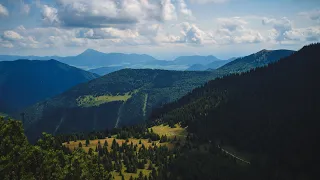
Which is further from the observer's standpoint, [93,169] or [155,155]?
[155,155]

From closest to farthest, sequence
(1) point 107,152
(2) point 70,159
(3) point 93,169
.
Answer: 1. (2) point 70,159
2. (3) point 93,169
3. (1) point 107,152

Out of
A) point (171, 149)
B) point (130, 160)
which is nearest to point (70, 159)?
point (130, 160)

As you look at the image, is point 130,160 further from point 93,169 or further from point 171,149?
point 93,169

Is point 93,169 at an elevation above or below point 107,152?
above

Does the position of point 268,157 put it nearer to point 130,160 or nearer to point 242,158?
point 242,158

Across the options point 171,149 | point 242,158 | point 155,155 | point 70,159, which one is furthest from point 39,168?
point 242,158

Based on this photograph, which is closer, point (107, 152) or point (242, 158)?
point (107, 152)

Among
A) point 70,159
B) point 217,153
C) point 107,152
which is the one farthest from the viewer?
point 217,153

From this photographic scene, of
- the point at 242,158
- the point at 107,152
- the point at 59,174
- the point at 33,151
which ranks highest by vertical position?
the point at 33,151

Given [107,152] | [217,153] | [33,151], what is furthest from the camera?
[217,153]

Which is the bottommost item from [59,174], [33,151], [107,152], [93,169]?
[107,152]
